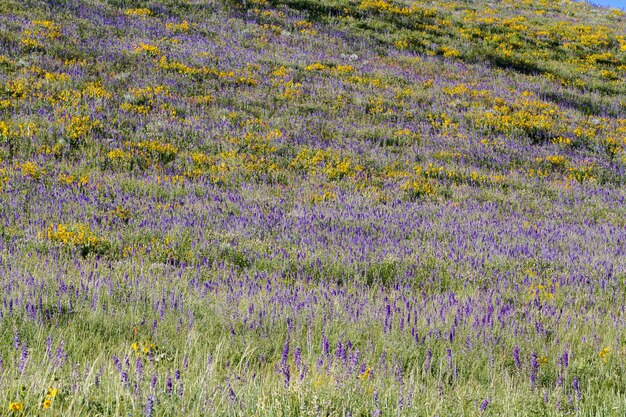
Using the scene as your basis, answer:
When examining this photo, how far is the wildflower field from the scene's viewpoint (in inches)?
118

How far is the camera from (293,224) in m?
7.39

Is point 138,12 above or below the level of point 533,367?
above

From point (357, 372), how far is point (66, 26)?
16.6 meters

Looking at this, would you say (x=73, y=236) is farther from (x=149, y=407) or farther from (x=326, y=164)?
(x=326, y=164)

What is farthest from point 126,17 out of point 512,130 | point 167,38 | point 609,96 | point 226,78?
point 609,96

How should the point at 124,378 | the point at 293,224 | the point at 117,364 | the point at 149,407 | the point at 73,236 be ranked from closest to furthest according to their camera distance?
the point at 149,407 < the point at 124,378 < the point at 117,364 < the point at 73,236 < the point at 293,224

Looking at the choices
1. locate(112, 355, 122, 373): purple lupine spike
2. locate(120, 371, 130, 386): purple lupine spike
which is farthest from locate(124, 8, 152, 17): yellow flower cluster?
locate(120, 371, 130, 386): purple lupine spike

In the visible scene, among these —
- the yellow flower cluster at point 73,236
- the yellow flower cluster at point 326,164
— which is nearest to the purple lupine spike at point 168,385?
the yellow flower cluster at point 73,236

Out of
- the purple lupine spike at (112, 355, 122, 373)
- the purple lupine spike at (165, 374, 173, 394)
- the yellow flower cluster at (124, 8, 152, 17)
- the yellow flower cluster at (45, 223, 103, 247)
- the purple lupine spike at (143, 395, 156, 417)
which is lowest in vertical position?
the yellow flower cluster at (45, 223, 103, 247)

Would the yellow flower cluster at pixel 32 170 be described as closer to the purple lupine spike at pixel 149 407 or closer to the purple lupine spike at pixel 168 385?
the purple lupine spike at pixel 168 385

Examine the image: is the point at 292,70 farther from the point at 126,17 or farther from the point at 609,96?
the point at 609,96

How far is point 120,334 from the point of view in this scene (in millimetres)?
3725

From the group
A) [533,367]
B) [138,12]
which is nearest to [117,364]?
[533,367]

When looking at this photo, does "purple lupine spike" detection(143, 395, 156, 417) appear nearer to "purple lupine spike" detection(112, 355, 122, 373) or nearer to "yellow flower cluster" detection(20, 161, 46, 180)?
"purple lupine spike" detection(112, 355, 122, 373)
